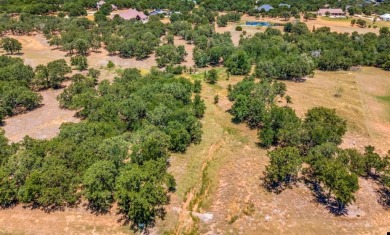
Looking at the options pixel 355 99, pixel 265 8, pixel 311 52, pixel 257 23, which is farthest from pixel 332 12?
pixel 355 99

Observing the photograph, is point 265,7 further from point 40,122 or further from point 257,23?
point 40,122

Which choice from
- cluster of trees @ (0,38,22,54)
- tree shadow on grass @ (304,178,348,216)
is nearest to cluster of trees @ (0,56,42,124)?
cluster of trees @ (0,38,22,54)

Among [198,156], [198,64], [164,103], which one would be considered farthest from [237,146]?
[198,64]

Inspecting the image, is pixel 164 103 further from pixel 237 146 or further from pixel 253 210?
pixel 253 210

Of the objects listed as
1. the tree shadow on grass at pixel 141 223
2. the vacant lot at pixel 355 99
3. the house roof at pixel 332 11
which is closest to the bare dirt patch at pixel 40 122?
the tree shadow on grass at pixel 141 223

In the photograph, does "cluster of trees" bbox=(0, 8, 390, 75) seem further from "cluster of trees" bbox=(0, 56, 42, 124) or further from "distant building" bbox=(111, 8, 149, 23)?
"cluster of trees" bbox=(0, 56, 42, 124)
